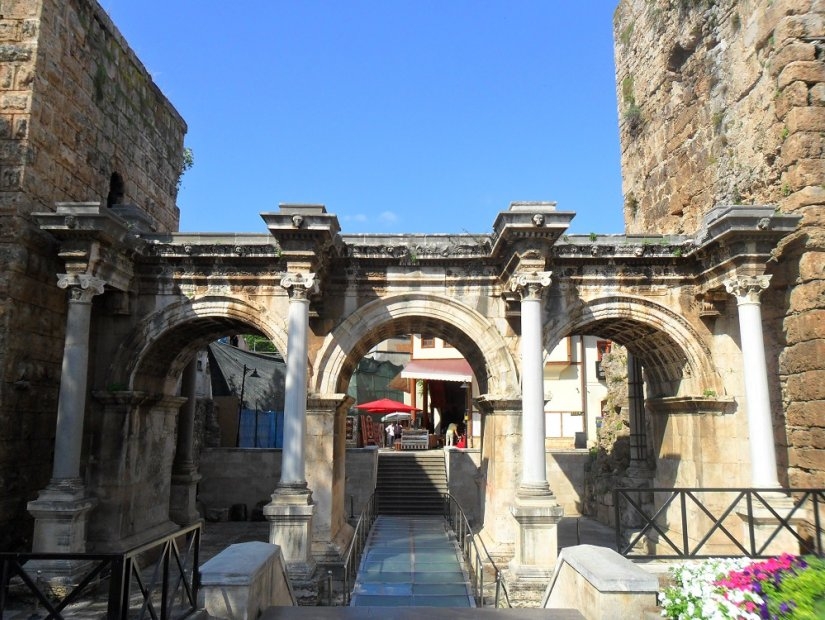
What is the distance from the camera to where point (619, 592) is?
5.36 metres

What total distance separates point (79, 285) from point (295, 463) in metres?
4.11

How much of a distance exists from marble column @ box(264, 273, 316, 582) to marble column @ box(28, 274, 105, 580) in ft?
8.93

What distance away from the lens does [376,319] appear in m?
11.1

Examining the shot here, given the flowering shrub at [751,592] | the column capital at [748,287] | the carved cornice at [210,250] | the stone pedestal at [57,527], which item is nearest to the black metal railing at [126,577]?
the stone pedestal at [57,527]

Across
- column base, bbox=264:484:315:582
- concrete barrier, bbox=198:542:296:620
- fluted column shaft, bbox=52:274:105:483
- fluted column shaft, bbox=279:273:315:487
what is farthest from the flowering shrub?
fluted column shaft, bbox=52:274:105:483

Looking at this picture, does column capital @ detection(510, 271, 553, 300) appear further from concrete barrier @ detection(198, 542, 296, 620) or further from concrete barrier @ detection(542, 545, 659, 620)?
concrete barrier @ detection(198, 542, 296, 620)

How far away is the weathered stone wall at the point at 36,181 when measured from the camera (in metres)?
9.70

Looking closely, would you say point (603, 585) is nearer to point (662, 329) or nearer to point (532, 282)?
point (532, 282)

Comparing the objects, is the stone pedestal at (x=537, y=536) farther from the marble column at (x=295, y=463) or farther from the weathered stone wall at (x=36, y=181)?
the weathered stone wall at (x=36, y=181)

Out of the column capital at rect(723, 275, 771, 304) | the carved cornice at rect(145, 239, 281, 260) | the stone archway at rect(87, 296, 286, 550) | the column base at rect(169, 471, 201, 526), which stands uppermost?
the carved cornice at rect(145, 239, 281, 260)

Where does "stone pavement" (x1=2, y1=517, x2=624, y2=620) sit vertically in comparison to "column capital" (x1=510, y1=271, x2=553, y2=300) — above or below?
below

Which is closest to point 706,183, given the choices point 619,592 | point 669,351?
point 669,351

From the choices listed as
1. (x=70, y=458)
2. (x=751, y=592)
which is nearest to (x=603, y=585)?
(x=751, y=592)

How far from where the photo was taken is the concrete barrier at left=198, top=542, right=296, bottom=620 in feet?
17.6
